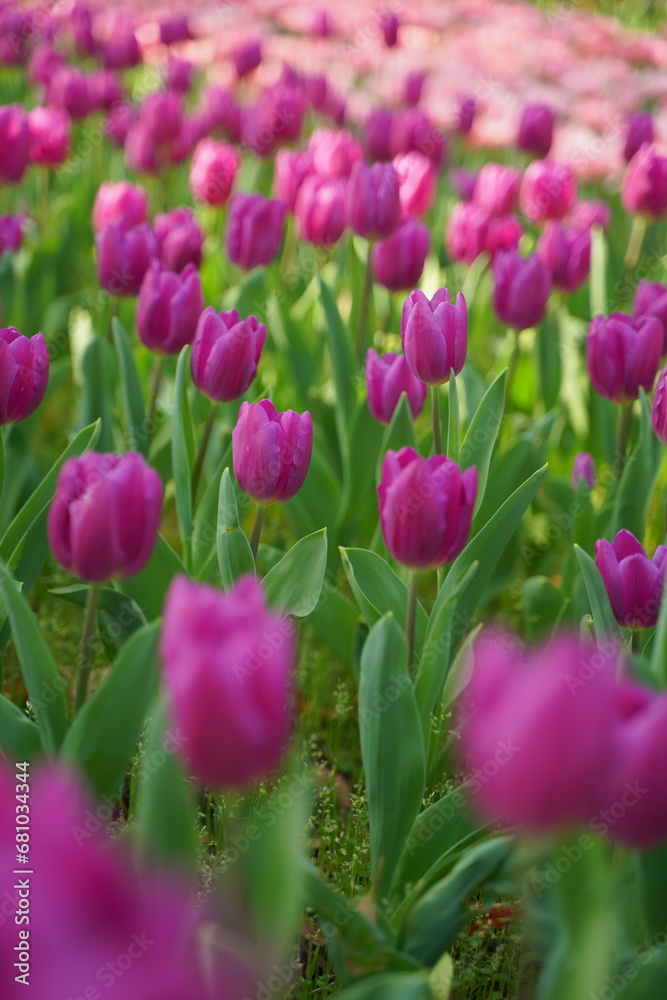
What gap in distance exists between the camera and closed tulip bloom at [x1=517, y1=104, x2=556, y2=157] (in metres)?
3.11

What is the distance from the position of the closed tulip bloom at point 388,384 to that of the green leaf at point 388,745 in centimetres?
60

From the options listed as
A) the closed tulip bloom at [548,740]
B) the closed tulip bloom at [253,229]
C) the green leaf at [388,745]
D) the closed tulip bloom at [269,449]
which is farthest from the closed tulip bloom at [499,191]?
the closed tulip bloom at [548,740]

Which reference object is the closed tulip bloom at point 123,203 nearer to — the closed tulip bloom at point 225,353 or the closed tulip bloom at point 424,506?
the closed tulip bloom at point 225,353

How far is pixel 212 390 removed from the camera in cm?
146

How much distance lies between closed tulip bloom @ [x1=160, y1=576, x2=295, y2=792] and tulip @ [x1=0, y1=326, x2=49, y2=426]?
2.13 ft

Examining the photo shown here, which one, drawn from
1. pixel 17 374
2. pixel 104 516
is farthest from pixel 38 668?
pixel 17 374

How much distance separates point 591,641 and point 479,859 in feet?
1.23

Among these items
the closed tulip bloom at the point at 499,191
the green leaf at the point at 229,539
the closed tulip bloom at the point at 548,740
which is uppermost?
the closed tulip bloom at the point at 548,740

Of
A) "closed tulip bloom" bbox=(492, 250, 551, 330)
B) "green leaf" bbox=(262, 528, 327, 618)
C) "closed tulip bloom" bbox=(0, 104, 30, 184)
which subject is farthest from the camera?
"closed tulip bloom" bbox=(0, 104, 30, 184)

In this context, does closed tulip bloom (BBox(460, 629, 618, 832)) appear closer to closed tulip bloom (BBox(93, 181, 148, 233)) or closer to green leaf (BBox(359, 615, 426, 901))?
green leaf (BBox(359, 615, 426, 901))

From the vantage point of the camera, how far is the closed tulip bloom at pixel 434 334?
1335mm

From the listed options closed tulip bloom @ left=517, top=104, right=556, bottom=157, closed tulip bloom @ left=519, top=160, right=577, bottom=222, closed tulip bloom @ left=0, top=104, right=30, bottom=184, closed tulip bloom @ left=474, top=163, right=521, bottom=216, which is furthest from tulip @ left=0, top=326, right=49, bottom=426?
closed tulip bloom @ left=517, top=104, right=556, bottom=157

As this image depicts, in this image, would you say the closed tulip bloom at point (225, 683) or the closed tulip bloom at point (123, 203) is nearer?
the closed tulip bloom at point (225, 683)

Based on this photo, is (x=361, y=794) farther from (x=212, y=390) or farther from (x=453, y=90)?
(x=453, y=90)
